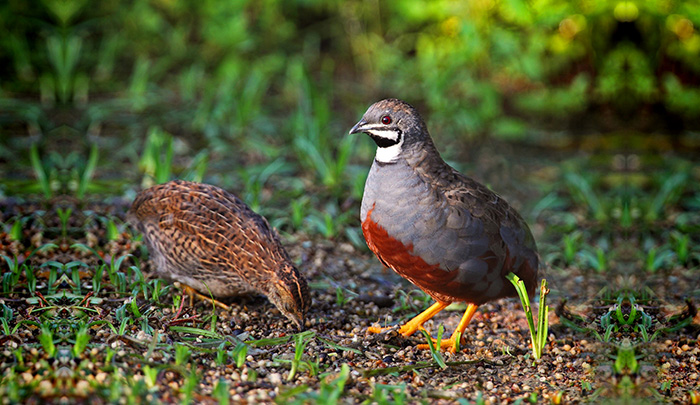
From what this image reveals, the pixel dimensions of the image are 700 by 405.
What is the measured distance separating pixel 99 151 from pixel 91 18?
2425 millimetres

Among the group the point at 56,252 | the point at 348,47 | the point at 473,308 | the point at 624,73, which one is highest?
the point at 348,47

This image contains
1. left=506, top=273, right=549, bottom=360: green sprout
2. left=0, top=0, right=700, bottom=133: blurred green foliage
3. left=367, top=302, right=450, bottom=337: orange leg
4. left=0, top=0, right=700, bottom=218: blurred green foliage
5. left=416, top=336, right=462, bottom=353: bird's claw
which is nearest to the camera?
left=506, top=273, right=549, bottom=360: green sprout

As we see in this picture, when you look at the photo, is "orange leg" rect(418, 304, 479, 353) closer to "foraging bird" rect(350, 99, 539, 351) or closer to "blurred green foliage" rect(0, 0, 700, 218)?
"foraging bird" rect(350, 99, 539, 351)

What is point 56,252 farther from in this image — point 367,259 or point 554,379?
point 554,379

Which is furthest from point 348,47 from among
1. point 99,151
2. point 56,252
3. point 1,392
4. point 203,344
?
point 1,392

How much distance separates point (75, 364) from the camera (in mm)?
3521

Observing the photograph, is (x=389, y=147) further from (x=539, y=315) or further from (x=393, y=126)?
(x=539, y=315)

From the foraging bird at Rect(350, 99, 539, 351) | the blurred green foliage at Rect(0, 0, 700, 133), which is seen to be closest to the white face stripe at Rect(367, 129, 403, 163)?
the foraging bird at Rect(350, 99, 539, 351)

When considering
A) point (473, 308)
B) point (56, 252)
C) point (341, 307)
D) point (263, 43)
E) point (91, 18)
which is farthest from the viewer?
point (263, 43)

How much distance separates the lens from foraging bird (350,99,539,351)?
4.10 m

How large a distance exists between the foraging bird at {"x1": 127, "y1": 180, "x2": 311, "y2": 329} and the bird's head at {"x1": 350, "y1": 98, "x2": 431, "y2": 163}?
921mm

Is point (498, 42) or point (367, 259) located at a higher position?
point (498, 42)

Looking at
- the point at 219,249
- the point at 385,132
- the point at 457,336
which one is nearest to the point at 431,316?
the point at 457,336

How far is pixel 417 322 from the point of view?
179 inches
